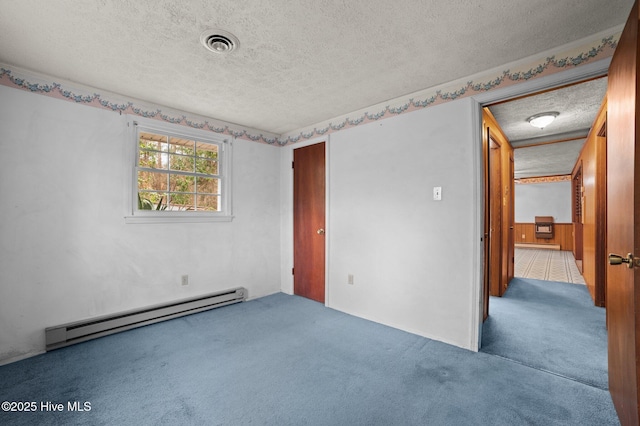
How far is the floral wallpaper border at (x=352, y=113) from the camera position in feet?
6.45

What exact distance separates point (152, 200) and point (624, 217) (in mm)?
3799

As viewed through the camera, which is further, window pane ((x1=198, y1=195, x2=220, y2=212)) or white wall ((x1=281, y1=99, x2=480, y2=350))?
window pane ((x1=198, y1=195, x2=220, y2=212))

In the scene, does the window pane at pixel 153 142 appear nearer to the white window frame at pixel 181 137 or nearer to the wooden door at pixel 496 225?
the white window frame at pixel 181 137

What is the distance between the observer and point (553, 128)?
12.7ft

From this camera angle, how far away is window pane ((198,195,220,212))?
352 cm

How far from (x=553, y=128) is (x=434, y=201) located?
8.87 feet

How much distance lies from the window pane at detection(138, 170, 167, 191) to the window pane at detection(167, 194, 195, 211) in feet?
0.54

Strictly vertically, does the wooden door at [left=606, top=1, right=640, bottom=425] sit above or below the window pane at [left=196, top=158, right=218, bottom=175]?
below

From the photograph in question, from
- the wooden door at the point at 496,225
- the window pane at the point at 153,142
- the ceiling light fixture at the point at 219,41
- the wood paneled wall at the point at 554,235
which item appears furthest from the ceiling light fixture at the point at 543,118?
the wood paneled wall at the point at 554,235

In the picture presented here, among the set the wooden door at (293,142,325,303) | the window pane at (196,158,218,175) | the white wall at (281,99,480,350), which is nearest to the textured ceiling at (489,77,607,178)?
the white wall at (281,99,480,350)

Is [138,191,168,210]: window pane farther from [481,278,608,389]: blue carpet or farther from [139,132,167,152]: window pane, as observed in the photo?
[481,278,608,389]: blue carpet

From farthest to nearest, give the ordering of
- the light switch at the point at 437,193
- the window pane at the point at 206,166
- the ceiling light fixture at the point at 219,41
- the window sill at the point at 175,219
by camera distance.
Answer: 1. the window pane at the point at 206,166
2. the window sill at the point at 175,219
3. the light switch at the point at 437,193
4. the ceiling light fixture at the point at 219,41

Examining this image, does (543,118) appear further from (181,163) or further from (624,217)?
(181,163)

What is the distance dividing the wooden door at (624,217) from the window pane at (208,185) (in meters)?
3.61
